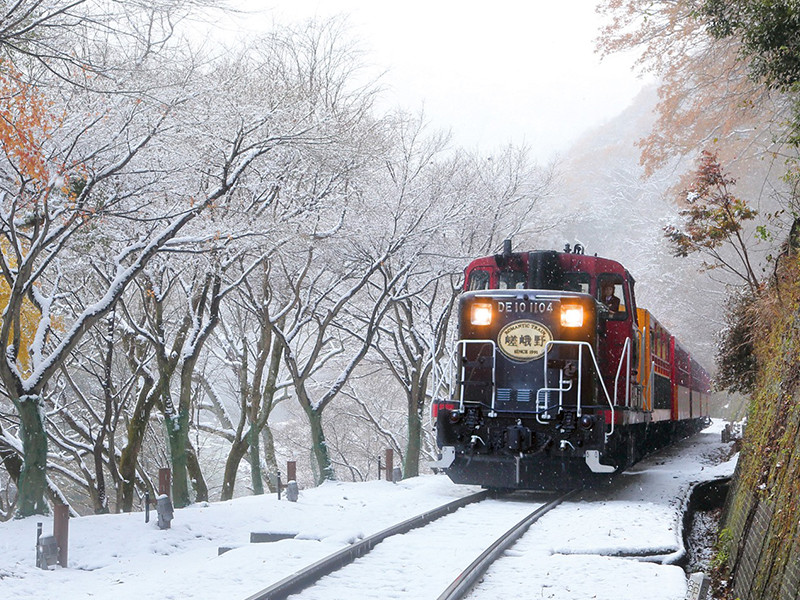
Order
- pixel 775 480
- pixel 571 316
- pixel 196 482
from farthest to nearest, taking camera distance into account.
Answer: pixel 196 482
pixel 571 316
pixel 775 480

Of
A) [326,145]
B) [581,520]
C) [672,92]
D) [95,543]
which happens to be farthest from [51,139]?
[672,92]

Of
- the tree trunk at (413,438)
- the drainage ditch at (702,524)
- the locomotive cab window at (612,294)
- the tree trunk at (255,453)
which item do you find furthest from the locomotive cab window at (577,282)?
the tree trunk at (413,438)

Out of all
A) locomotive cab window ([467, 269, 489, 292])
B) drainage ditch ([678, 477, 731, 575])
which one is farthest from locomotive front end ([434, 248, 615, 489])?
drainage ditch ([678, 477, 731, 575])

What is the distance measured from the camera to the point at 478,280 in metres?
12.8

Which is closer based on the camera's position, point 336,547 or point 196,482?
point 336,547

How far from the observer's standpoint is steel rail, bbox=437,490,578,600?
5.97 metres

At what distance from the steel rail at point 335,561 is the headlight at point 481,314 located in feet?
9.19

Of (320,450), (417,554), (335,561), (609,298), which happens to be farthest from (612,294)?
(320,450)

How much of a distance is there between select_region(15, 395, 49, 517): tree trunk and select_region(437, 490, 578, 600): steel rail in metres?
6.33

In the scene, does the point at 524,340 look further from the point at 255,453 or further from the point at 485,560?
the point at 255,453

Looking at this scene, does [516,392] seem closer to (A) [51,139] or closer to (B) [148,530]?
(B) [148,530]

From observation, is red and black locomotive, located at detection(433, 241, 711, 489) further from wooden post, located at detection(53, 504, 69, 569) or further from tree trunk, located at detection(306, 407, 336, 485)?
tree trunk, located at detection(306, 407, 336, 485)

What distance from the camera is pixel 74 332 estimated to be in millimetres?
10836

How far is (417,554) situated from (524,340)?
4.70 metres
